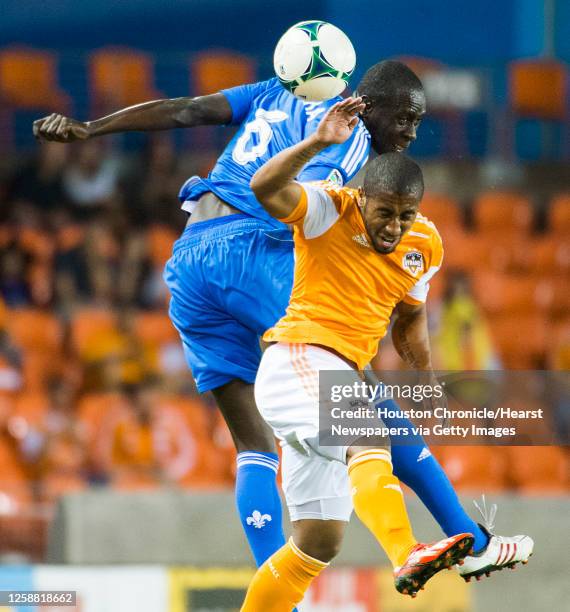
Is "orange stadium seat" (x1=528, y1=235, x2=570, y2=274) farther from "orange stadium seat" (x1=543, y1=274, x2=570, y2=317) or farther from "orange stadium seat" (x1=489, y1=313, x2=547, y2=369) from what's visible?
"orange stadium seat" (x1=489, y1=313, x2=547, y2=369)

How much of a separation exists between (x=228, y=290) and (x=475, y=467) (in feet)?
15.1

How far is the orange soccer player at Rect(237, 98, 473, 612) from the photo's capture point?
4062 millimetres

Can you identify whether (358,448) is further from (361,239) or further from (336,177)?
(336,177)

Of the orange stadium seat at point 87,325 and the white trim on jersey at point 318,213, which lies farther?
the orange stadium seat at point 87,325

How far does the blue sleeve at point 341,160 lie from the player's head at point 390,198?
1.47ft

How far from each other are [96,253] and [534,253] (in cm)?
394

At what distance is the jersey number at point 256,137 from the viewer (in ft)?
16.2

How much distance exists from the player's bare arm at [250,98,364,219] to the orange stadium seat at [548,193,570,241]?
26.8 feet

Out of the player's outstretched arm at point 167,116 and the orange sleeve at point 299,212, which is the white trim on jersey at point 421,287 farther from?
the player's outstretched arm at point 167,116

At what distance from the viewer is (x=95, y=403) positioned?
934 centimetres

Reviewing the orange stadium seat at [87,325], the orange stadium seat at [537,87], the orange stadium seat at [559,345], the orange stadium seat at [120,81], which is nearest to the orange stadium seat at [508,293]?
the orange stadium seat at [559,345]

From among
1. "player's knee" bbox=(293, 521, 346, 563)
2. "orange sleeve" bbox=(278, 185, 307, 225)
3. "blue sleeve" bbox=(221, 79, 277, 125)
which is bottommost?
"player's knee" bbox=(293, 521, 346, 563)

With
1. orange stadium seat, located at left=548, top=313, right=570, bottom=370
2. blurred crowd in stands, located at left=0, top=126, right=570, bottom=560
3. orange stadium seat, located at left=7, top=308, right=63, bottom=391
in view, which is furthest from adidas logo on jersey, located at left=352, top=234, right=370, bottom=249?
orange stadium seat, located at left=548, top=313, right=570, bottom=370

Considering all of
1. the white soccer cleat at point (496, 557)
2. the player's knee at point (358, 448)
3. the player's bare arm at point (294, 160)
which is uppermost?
the player's bare arm at point (294, 160)
